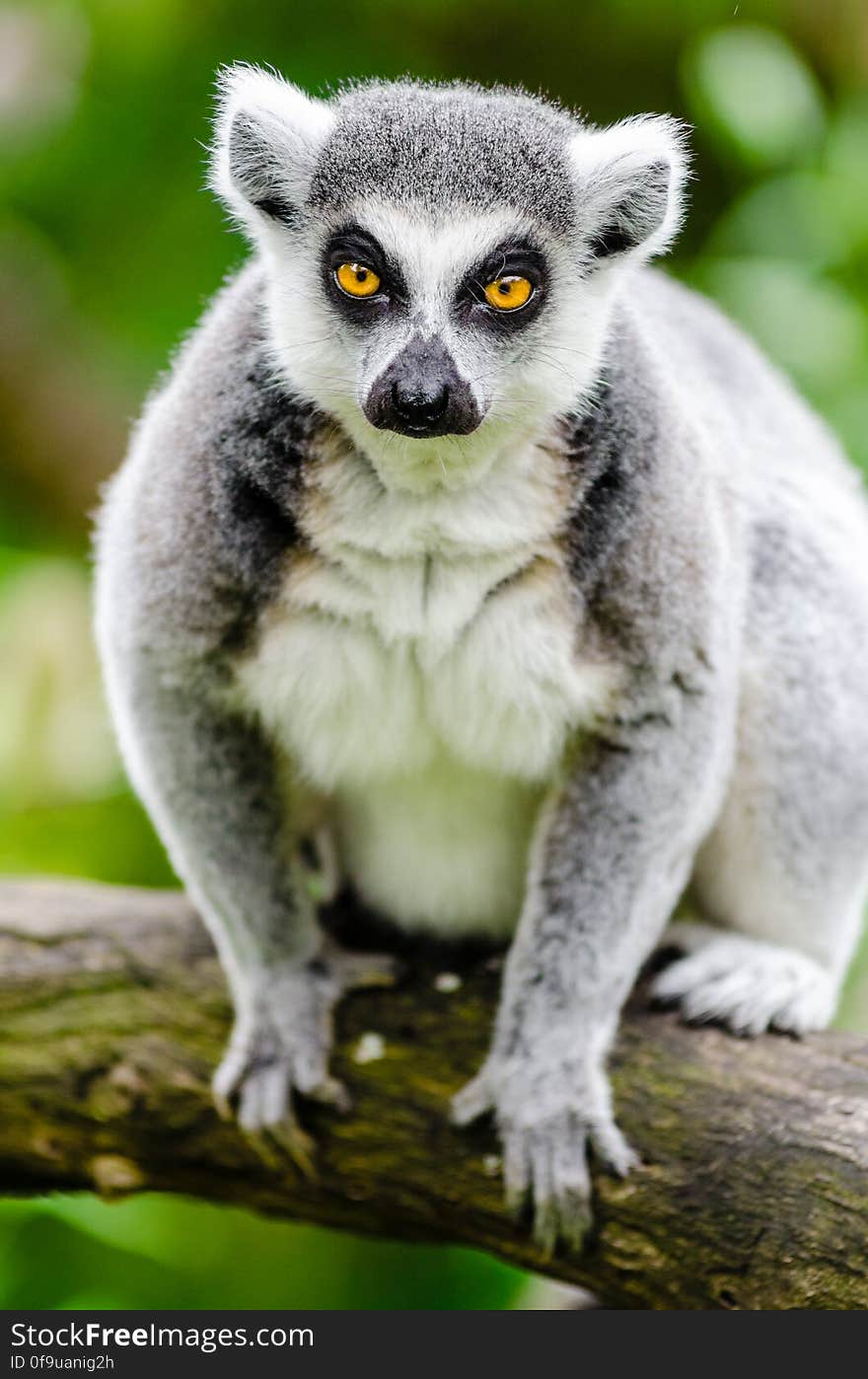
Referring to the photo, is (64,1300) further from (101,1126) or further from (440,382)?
(440,382)

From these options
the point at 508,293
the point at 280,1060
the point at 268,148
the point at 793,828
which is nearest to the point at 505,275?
the point at 508,293

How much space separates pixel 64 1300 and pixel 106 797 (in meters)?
2.03

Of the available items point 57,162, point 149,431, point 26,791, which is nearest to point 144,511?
point 149,431

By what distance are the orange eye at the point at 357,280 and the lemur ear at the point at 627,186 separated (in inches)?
20.1

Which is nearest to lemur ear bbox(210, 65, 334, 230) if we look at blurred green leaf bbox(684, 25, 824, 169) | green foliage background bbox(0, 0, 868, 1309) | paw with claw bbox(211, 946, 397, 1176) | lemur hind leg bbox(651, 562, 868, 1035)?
lemur hind leg bbox(651, 562, 868, 1035)

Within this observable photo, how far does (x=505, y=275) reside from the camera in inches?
116

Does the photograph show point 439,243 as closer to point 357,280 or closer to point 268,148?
point 357,280

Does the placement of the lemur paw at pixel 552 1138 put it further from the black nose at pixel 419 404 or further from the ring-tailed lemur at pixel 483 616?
the black nose at pixel 419 404

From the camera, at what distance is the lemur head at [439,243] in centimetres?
284

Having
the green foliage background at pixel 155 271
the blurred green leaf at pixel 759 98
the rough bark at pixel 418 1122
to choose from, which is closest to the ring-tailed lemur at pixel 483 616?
the rough bark at pixel 418 1122

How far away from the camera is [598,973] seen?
3.37 m

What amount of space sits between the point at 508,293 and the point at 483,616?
709 mm

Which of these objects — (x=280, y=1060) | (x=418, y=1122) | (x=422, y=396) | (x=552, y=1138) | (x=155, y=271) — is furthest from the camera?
(x=155, y=271)

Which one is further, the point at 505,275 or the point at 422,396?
the point at 505,275
